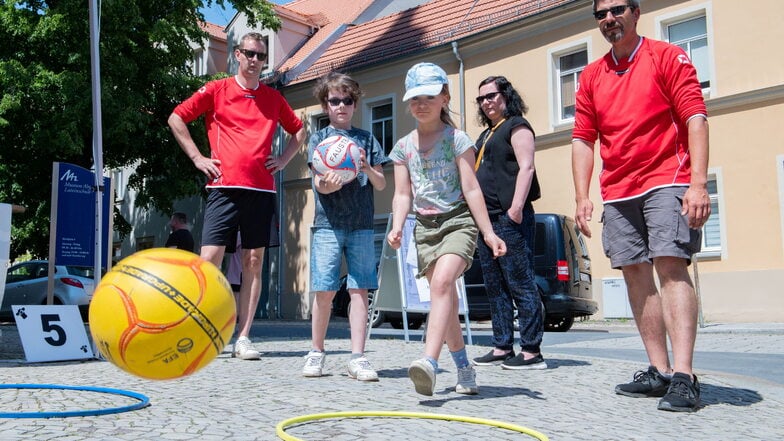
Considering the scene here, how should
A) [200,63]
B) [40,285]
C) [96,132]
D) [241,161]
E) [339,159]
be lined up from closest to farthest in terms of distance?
[339,159], [241,161], [96,132], [40,285], [200,63]

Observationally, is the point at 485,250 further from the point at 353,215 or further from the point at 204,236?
the point at 204,236

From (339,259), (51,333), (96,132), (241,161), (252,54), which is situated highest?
(252,54)

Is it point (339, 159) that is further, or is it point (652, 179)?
point (339, 159)

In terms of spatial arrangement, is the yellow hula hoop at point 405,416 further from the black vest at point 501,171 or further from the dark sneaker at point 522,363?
the black vest at point 501,171

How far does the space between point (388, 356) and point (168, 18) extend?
16480 millimetres

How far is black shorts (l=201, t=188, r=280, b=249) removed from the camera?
6152mm

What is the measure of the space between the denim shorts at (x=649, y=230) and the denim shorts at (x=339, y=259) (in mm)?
1675

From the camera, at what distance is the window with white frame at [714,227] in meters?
16.6

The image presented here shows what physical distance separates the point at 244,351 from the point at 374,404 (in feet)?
7.81

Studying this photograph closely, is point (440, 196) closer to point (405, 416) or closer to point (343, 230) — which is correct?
point (343, 230)

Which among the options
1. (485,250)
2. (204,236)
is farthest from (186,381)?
(485,250)

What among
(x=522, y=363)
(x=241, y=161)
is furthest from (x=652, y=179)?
(x=241, y=161)

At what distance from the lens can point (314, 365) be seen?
17.3 feet

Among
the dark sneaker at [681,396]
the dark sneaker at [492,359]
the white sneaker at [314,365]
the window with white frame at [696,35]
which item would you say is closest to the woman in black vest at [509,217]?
the dark sneaker at [492,359]
